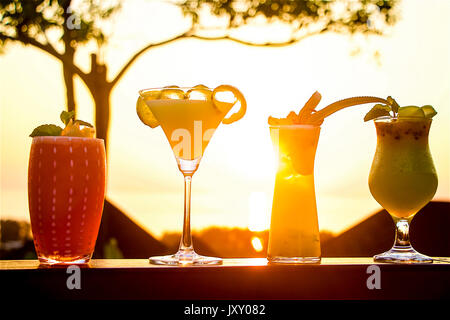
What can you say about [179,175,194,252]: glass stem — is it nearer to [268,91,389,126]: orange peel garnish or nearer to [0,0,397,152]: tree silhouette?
[268,91,389,126]: orange peel garnish

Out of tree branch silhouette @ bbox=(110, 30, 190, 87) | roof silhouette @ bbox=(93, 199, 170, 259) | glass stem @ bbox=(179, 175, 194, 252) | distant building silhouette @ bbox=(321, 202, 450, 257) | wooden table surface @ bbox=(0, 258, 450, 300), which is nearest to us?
wooden table surface @ bbox=(0, 258, 450, 300)

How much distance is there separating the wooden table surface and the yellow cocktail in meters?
0.06

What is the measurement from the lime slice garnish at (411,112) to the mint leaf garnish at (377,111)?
0.04 metres

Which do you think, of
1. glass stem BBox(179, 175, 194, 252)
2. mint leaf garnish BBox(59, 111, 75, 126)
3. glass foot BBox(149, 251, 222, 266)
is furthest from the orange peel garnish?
mint leaf garnish BBox(59, 111, 75, 126)

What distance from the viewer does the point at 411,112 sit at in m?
1.66

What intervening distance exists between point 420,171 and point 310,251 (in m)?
0.36

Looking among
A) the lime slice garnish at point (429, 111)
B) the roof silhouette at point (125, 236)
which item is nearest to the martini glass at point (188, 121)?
the lime slice garnish at point (429, 111)

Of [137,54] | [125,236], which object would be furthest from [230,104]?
[137,54]

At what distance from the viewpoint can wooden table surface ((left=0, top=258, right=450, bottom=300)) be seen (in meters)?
1.39

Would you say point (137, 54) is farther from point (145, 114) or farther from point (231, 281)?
point (231, 281)

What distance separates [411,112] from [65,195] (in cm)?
89

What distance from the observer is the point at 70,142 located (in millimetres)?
1487

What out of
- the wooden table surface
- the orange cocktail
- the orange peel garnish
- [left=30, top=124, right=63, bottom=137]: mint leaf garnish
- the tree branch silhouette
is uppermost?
the tree branch silhouette

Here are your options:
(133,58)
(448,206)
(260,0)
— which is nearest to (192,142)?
(448,206)
